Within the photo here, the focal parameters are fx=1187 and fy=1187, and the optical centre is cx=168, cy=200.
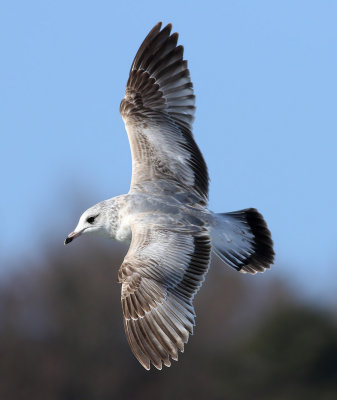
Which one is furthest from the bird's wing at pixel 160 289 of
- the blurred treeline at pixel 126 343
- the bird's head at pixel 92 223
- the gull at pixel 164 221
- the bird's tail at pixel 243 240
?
the blurred treeline at pixel 126 343

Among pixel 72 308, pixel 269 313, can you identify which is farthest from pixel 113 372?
pixel 269 313

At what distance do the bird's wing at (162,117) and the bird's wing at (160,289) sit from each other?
99 cm

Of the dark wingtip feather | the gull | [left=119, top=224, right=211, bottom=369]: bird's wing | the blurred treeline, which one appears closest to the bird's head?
the gull

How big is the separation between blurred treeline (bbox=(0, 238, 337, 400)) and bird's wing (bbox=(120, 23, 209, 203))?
70.9 ft

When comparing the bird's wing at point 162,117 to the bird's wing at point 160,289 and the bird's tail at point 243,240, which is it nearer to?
the bird's tail at point 243,240

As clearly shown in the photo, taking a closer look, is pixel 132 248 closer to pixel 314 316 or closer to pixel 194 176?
pixel 194 176

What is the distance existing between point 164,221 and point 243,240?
860 mm

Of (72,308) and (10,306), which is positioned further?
(10,306)

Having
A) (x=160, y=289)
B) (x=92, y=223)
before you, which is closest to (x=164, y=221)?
(x=160, y=289)

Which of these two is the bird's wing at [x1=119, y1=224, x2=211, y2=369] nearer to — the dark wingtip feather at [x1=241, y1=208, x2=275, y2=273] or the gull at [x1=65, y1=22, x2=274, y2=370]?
the gull at [x1=65, y1=22, x2=274, y2=370]

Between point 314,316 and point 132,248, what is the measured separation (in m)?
24.1

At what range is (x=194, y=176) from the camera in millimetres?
10422

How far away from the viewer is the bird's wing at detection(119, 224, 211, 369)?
8875 mm

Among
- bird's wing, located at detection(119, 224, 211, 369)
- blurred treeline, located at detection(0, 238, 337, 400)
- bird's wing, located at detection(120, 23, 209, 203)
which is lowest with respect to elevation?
blurred treeline, located at detection(0, 238, 337, 400)
